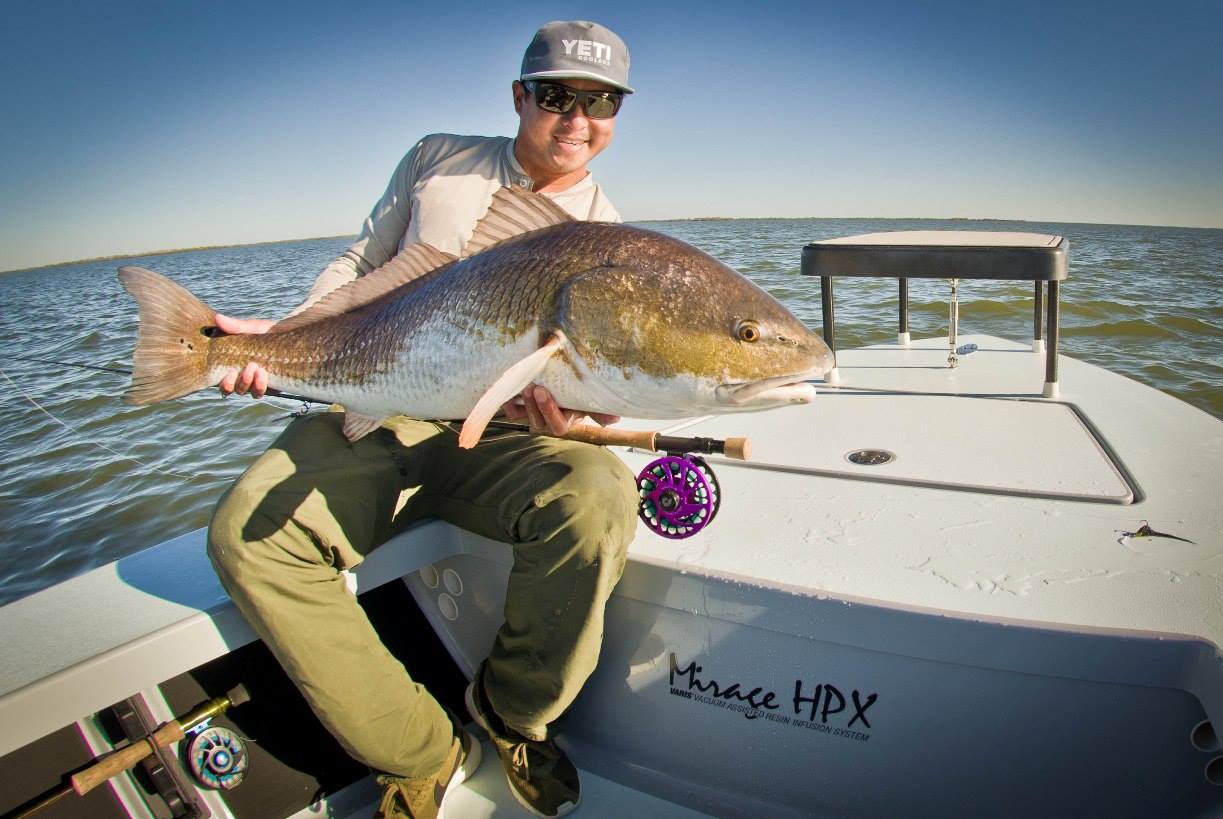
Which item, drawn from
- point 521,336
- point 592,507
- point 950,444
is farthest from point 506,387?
point 950,444

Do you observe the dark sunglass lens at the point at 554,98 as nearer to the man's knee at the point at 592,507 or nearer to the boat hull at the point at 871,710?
the man's knee at the point at 592,507

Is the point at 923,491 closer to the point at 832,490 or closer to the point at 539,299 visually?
the point at 832,490

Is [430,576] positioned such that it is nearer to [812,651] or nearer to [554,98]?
[812,651]

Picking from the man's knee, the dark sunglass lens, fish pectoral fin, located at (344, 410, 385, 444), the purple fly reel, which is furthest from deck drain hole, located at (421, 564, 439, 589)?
the dark sunglass lens

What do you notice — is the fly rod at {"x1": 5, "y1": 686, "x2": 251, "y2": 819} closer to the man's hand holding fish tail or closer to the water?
the man's hand holding fish tail

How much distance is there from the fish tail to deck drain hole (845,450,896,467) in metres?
2.31

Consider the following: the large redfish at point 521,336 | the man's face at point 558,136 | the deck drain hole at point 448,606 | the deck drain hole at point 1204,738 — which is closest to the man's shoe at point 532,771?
the deck drain hole at point 448,606

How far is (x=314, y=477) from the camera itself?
2250mm

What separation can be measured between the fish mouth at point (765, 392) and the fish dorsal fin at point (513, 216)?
734 millimetres

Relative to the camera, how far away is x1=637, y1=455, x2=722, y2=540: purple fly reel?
2.28 meters

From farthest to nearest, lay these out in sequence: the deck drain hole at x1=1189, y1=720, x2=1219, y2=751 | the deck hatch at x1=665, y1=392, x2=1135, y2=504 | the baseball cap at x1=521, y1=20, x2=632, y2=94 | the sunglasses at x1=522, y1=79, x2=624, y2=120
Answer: the sunglasses at x1=522, y1=79, x2=624, y2=120 < the baseball cap at x1=521, y1=20, x2=632, y2=94 < the deck hatch at x1=665, y1=392, x2=1135, y2=504 < the deck drain hole at x1=1189, y1=720, x2=1219, y2=751

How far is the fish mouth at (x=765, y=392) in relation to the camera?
1.77m

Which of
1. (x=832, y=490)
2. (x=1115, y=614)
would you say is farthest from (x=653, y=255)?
(x=1115, y=614)

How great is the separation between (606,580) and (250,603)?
3.22 feet
